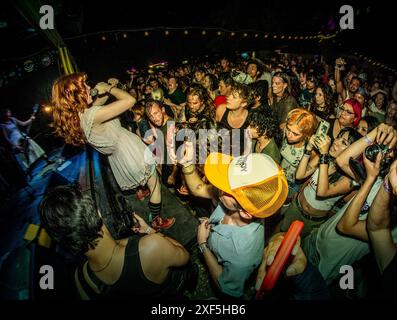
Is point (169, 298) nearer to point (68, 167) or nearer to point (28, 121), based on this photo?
point (68, 167)

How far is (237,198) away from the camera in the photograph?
1.47 metres

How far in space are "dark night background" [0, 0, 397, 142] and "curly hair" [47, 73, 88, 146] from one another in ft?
11.1

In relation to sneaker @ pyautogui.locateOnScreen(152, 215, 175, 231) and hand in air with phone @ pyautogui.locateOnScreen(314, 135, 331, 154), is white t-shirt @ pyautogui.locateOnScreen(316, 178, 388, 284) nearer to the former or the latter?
hand in air with phone @ pyautogui.locateOnScreen(314, 135, 331, 154)

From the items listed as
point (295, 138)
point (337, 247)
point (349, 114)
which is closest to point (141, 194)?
point (295, 138)

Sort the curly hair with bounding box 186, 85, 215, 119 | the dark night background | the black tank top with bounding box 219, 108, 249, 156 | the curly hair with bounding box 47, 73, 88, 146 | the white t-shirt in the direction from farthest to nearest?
the dark night background → the curly hair with bounding box 186, 85, 215, 119 → the black tank top with bounding box 219, 108, 249, 156 → the curly hair with bounding box 47, 73, 88, 146 → the white t-shirt

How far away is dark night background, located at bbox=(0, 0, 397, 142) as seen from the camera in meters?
5.13

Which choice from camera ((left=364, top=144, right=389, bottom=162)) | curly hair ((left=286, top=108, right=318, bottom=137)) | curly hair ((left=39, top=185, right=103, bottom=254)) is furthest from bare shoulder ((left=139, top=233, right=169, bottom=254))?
curly hair ((left=286, top=108, right=318, bottom=137))

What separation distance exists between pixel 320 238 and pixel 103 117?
240 centimetres

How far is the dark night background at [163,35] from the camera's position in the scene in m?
5.13

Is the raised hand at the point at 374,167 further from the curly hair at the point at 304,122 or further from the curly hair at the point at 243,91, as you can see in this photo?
the curly hair at the point at 243,91

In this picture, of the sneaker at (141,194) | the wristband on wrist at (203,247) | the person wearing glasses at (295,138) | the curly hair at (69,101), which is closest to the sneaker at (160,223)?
the sneaker at (141,194)

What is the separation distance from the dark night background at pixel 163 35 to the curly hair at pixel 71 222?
4.65m
